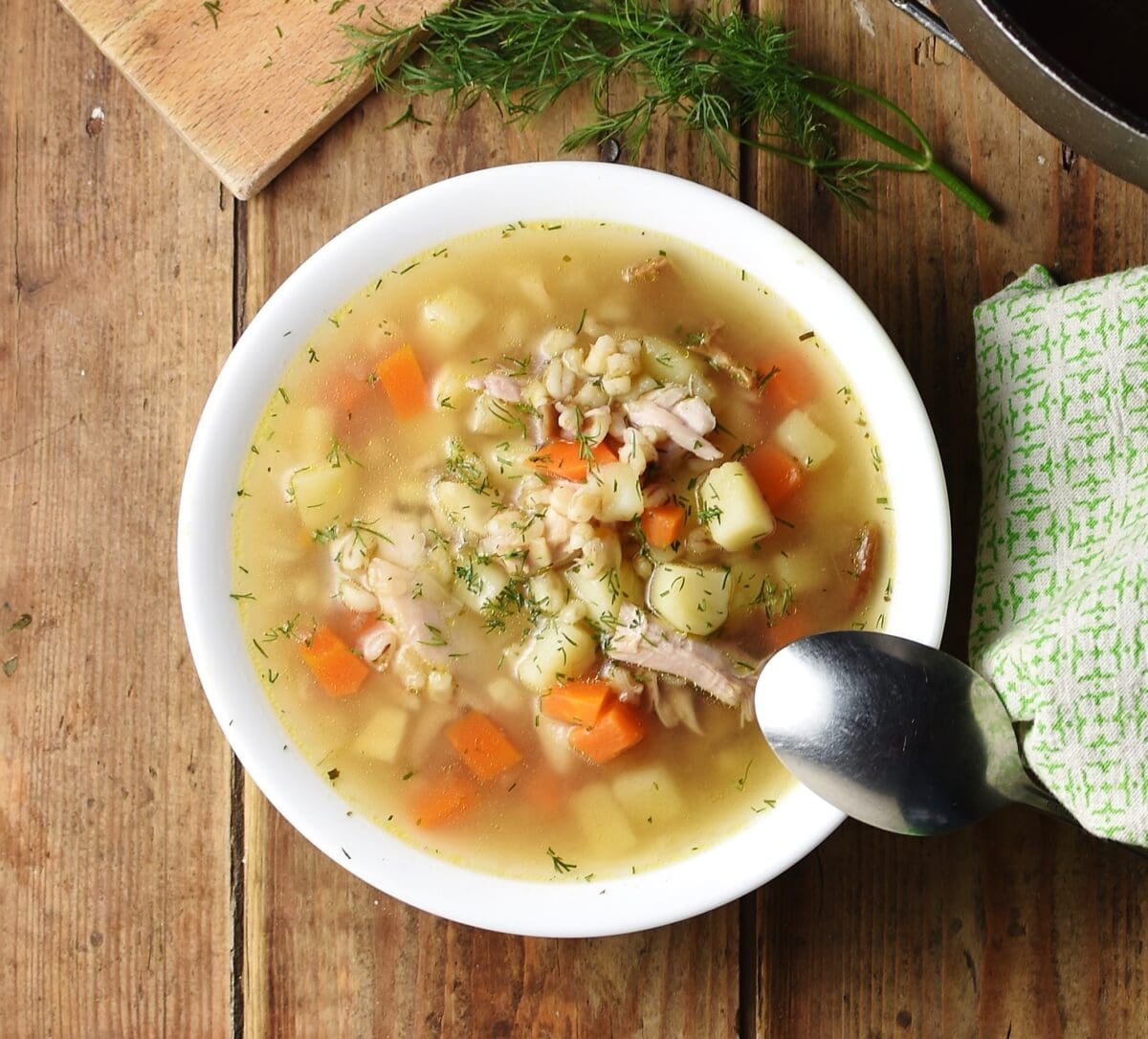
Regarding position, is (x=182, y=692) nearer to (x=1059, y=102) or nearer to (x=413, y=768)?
(x=413, y=768)

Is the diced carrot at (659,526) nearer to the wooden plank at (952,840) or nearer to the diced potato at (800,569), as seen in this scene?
the diced potato at (800,569)

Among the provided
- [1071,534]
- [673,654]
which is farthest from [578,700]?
[1071,534]

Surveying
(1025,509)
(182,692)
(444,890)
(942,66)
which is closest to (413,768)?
(444,890)

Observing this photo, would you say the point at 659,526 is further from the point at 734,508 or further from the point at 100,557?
the point at 100,557

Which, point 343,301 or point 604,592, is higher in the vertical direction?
point 343,301

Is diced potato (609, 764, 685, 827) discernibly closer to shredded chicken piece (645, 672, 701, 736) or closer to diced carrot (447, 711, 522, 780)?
shredded chicken piece (645, 672, 701, 736)

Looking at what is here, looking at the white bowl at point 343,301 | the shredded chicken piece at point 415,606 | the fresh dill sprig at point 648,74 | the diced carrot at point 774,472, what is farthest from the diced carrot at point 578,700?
the fresh dill sprig at point 648,74

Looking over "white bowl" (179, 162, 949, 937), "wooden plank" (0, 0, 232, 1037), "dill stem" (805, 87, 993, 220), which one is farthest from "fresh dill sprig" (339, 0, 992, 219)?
"wooden plank" (0, 0, 232, 1037)
